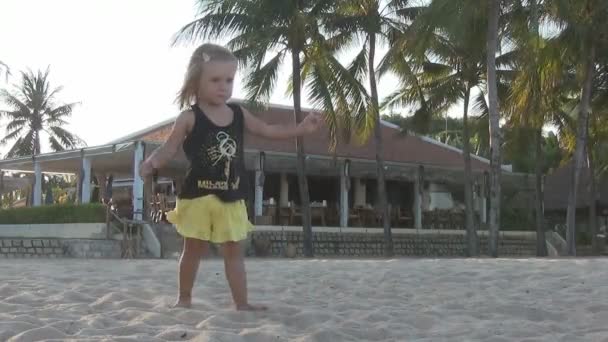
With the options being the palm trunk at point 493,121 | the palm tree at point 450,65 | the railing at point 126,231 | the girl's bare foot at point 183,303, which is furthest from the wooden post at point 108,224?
the girl's bare foot at point 183,303

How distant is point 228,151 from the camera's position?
3.94 m

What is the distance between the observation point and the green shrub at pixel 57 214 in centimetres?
1717

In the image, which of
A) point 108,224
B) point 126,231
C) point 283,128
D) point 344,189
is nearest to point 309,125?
point 283,128

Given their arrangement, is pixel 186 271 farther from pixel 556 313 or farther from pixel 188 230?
pixel 556 313

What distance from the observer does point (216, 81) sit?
3.96 metres

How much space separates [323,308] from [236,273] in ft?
1.82

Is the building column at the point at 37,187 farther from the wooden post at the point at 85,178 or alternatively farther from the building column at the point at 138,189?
the building column at the point at 138,189

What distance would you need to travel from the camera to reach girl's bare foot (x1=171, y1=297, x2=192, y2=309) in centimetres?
407

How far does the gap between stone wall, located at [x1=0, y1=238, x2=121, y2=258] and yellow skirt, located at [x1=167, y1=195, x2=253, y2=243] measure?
39.7 feet

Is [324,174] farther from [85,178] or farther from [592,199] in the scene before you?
[592,199]

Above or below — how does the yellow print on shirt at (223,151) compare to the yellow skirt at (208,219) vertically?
above

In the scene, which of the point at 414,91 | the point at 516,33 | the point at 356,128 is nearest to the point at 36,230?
the point at 356,128

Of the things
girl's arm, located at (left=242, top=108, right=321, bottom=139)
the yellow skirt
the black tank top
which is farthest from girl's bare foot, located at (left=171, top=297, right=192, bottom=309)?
girl's arm, located at (left=242, top=108, right=321, bottom=139)

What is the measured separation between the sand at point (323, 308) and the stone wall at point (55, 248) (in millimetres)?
9491
